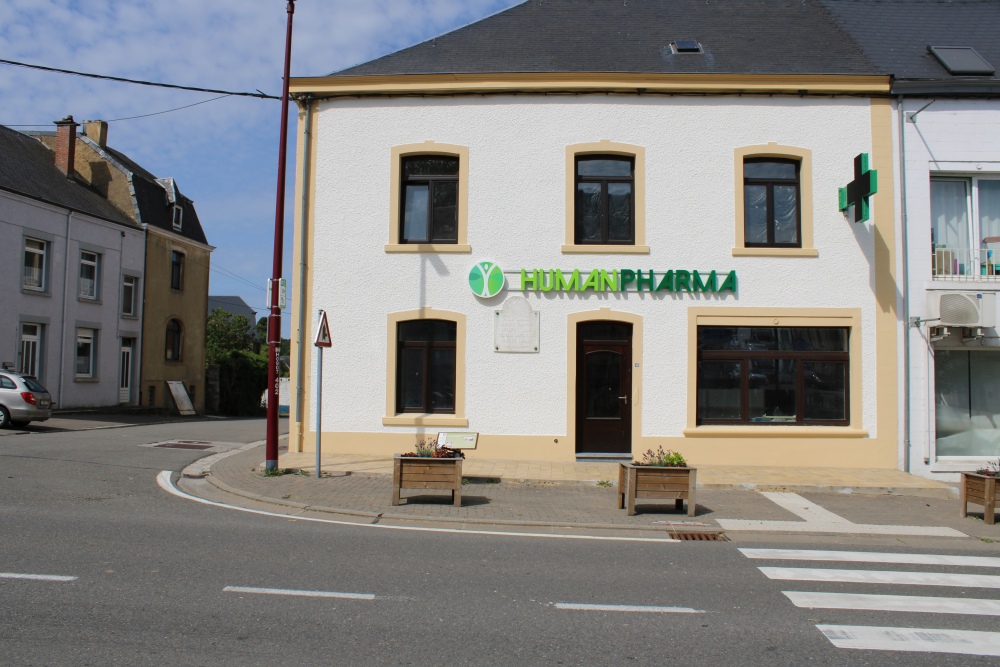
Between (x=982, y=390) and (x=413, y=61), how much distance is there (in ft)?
39.9

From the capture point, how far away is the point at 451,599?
586cm

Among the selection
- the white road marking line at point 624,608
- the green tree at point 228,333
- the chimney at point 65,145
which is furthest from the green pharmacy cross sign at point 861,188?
the green tree at point 228,333

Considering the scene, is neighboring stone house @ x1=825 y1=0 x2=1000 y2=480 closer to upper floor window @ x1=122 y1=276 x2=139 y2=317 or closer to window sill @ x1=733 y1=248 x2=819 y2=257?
window sill @ x1=733 y1=248 x2=819 y2=257

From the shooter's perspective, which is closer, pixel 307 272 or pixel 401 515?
pixel 401 515

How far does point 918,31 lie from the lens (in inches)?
630

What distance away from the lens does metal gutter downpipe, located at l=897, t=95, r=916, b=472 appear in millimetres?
13672

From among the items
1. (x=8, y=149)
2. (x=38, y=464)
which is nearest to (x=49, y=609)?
(x=38, y=464)

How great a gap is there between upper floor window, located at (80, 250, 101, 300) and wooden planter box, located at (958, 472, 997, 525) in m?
29.2

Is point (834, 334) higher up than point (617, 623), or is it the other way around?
point (834, 334)

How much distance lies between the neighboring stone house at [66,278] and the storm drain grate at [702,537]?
964 inches

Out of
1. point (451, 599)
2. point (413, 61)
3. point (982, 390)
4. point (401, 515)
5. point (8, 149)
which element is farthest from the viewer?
point (8, 149)

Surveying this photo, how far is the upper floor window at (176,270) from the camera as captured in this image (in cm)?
3547

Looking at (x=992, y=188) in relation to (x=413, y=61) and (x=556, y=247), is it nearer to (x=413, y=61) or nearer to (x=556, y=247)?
(x=556, y=247)

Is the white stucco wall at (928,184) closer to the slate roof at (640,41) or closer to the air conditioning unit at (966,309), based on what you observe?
the air conditioning unit at (966,309)
